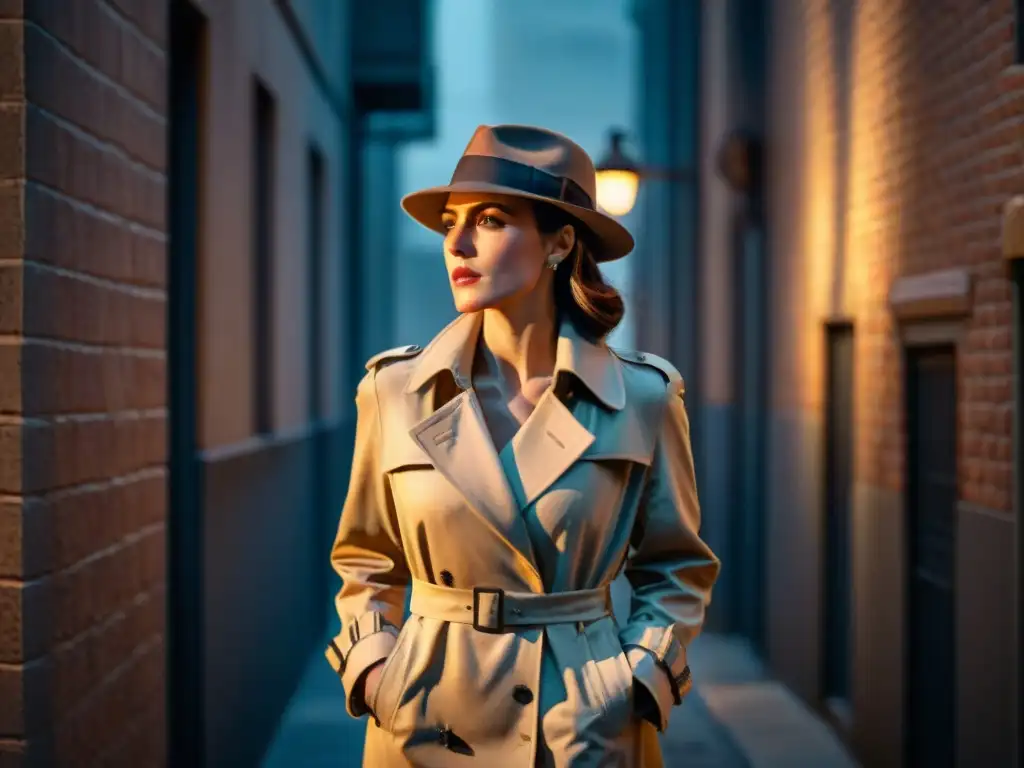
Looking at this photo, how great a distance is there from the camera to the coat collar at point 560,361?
10.7 feet

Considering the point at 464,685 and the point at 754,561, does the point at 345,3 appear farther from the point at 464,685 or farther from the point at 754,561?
the point at 464,685

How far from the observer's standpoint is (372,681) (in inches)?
128

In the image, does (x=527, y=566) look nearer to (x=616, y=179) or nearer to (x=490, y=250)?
(x=490, y=250)

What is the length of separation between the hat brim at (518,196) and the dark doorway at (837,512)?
533 centimetres

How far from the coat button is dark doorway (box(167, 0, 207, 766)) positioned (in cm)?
289

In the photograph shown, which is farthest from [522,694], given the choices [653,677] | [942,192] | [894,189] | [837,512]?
[837,512]

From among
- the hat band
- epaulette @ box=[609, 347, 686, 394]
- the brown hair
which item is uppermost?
the hat band

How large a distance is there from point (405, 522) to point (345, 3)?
10004 millimetres

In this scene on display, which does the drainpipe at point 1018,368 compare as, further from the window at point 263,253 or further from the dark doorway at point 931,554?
the window at point 263,253

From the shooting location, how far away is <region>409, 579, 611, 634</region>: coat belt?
10.4ft

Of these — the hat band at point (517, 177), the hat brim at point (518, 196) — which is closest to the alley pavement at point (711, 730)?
the hat brim at point (518, 196)

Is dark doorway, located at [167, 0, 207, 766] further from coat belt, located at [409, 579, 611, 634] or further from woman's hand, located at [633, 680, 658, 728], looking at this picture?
woman's hand, located at [633, 680, 658, 728]

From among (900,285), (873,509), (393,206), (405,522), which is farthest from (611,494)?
(393,206)

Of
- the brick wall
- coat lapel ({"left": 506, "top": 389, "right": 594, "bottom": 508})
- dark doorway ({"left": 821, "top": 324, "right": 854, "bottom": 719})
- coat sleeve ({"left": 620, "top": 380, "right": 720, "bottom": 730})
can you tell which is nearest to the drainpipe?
coat sleeve ({"left": 620, "top": 380, "right": 720, "bottom": 730})
